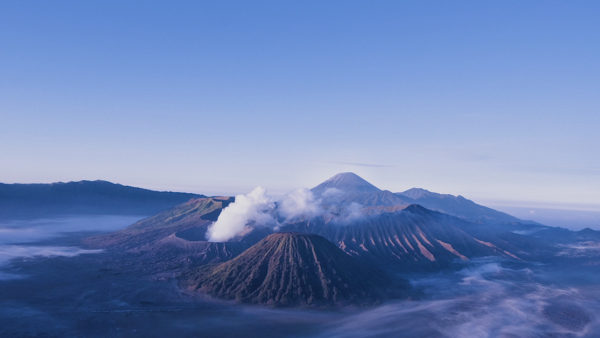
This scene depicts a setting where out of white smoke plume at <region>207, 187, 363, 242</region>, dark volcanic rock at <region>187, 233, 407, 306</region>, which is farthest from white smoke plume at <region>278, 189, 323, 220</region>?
dark volcanic rock at <region>187, 233, 407, 306</region>

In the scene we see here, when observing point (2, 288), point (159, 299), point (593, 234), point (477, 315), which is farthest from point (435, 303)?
point (593, 234)

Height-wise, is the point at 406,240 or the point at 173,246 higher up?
the point at 406,240

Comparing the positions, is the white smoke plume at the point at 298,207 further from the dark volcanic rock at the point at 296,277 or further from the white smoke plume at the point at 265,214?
the dark volcanic rock at the point at 296,277

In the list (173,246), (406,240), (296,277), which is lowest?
(296,277)

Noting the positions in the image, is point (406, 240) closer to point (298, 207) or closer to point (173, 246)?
point (298, 207)

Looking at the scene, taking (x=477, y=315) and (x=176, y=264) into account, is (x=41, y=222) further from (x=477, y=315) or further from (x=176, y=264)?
(x=477, y=315)

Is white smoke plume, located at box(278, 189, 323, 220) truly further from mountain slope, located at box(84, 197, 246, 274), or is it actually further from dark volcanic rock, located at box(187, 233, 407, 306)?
dark volcanic rock, located at box(187, 233, 407, 306)

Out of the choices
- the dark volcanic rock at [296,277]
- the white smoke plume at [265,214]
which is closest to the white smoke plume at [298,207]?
the white smoke plume at [265,214]

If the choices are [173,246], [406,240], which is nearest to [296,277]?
[173,246]

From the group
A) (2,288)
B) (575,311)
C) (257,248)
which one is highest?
(257,248)
